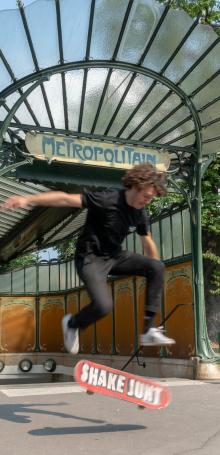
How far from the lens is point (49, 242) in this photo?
22.5m

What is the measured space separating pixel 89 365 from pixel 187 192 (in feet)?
27.1

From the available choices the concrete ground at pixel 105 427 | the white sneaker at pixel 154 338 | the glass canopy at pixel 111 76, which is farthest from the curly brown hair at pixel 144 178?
the glass canopy at pixel 111 76

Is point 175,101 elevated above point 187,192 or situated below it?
above

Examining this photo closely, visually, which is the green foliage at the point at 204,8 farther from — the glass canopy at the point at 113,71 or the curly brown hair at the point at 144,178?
the curly brown hair at the point at 144,178

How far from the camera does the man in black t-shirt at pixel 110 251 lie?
460cm

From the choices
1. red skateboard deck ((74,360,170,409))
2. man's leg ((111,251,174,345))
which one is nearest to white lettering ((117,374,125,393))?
red skateboard deck ((74,360,170,409))

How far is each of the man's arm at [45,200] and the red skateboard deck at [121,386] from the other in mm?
1532

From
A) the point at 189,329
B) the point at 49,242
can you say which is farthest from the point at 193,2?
the point at 189,329

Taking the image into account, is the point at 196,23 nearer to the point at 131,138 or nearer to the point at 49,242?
the point at 131,138

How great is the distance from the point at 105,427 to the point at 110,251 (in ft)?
5.99

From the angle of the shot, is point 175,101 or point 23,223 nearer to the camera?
point 175,101

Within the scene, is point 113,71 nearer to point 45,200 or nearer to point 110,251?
point 110,251

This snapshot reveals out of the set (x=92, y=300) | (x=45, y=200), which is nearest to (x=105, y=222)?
(x=45, y=200)

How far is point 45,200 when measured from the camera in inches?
176
